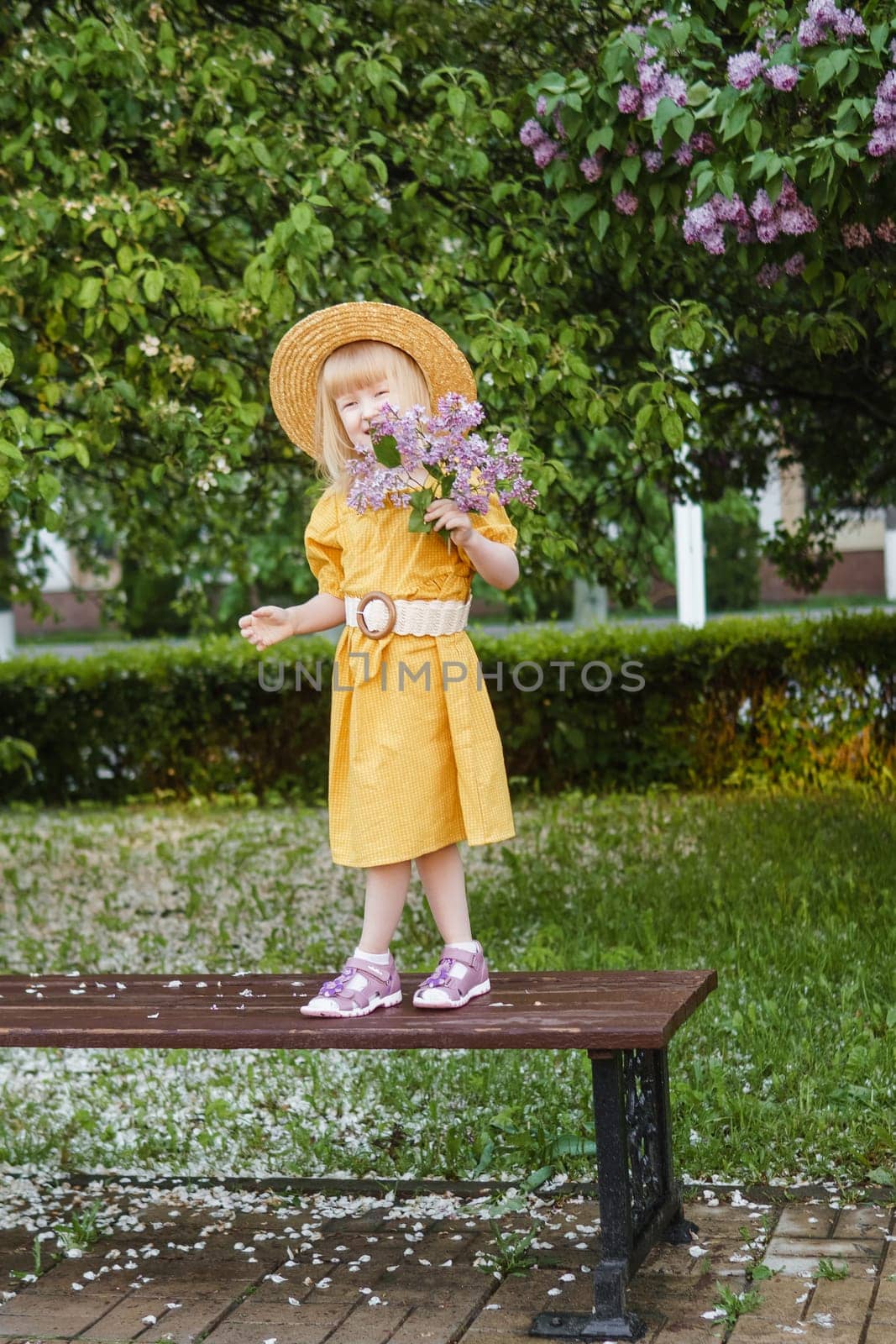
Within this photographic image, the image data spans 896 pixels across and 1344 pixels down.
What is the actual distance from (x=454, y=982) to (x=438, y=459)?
3.60 feet

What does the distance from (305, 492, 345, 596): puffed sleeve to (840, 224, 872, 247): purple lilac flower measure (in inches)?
69.7

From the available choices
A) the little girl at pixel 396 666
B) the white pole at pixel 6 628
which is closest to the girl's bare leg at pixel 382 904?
the little girl at pixel 396 666

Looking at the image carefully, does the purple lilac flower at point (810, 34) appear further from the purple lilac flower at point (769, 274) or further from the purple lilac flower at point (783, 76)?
the purple lilac flower at point (769, 274)

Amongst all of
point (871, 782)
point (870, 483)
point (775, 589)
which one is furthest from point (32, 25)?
point (775, 589)

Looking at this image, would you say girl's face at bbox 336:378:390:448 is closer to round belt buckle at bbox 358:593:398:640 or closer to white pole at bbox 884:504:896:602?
round belt buckle at bbox 358:593:398:640

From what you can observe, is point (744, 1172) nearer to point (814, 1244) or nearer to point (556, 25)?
point (814, 1244)

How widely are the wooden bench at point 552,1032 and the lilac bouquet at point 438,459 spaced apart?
1.01 m

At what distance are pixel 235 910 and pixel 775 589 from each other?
25.5 m

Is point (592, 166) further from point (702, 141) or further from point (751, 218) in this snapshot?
point (751, 218)

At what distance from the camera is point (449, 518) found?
316 centimetres

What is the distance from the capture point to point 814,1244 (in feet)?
11.0

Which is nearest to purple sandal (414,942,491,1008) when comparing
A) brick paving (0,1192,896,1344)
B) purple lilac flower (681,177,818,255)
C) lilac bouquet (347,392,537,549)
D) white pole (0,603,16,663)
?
brick paving (0,1192,896,1344)

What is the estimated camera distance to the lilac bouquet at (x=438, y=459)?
3.10 metres

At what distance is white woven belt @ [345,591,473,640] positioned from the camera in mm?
3297
